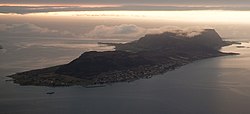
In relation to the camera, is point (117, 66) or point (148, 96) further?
point (117, 66)

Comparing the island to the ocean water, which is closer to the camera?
the ocean water

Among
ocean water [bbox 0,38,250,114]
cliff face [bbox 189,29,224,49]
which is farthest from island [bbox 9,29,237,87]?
cliff face [bbox 189,29,224,49]

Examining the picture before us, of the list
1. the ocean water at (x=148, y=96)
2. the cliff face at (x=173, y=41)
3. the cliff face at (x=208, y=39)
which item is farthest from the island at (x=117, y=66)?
the cliff face at (x=208, y=39)

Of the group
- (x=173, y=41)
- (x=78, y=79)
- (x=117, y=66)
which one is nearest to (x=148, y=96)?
(x=78, y=79)

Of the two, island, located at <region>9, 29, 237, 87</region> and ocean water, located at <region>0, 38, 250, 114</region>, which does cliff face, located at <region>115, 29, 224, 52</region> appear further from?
ocean water, located at <region>0, 38, 250, 114</region>

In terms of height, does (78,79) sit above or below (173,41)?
below

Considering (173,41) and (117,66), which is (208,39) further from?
(117,66)

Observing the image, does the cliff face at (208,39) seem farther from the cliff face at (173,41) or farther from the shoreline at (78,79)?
the shoreline at (78,79)

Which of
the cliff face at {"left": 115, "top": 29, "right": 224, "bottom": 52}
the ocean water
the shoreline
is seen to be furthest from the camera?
the cliff face at {"left": 115, "top": 29, "right": 224, "bottom": 52}

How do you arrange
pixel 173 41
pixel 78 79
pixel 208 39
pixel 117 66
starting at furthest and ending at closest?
pixel 208 39 < pixel 173 41 < pixel 117 66 < pixel 78 79
